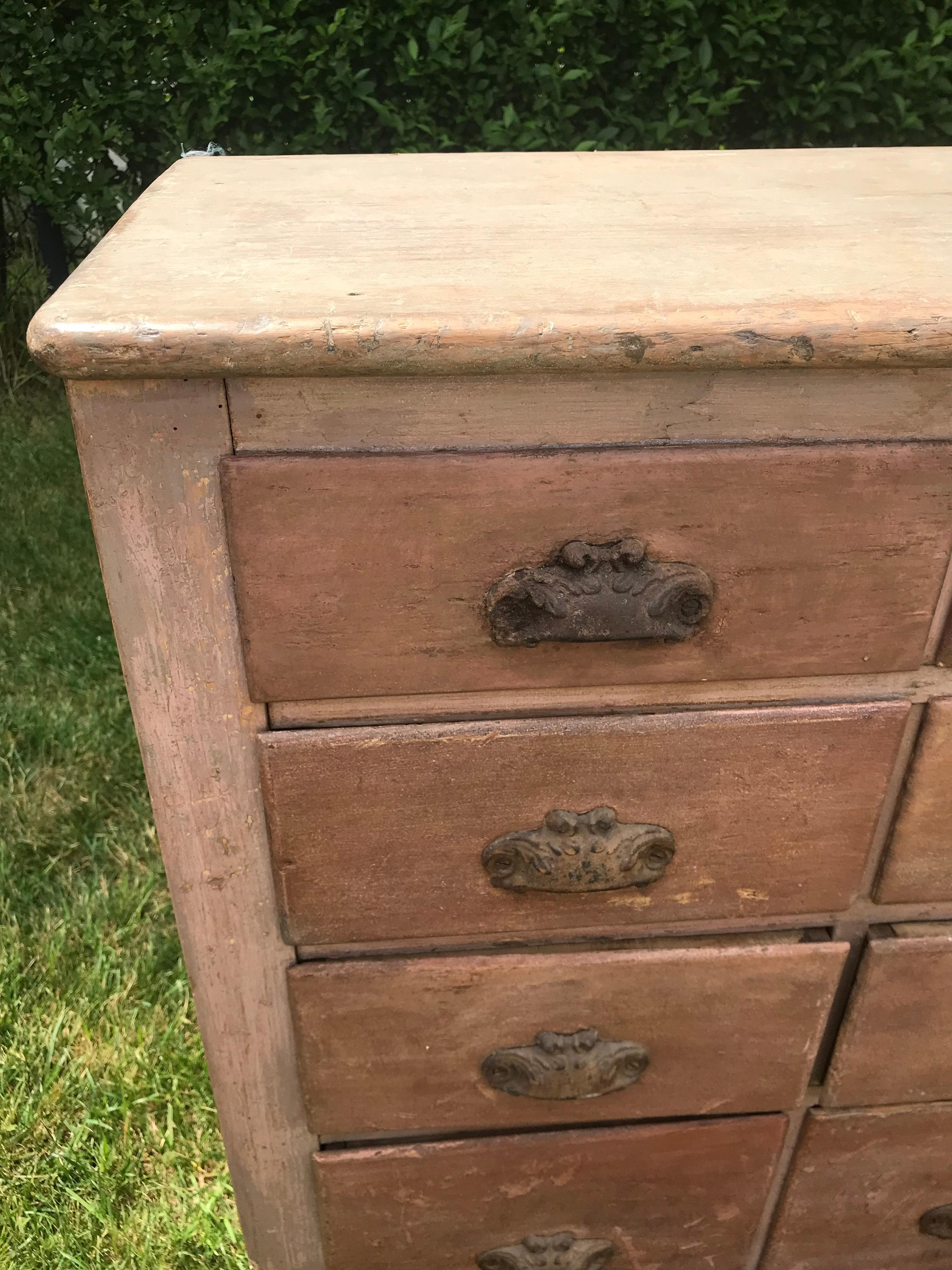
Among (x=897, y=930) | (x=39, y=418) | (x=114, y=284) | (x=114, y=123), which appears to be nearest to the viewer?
(x=114, y=284)

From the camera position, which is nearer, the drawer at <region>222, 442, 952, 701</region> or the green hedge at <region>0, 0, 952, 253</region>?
the drawer at <region>222, 442, 952, 701</region>

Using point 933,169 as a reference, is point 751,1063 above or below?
below

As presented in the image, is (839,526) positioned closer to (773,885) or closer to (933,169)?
(773,885)

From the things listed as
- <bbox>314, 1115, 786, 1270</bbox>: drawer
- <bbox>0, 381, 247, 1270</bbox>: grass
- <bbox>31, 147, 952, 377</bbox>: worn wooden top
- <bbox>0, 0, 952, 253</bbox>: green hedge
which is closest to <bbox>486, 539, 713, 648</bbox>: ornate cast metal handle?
<bbox>31, 147, 952, 377</bbox>: worn wooden top

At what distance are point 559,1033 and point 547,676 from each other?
350 mm

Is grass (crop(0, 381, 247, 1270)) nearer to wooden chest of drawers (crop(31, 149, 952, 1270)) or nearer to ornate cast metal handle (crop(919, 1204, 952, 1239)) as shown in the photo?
wooden chest of drawers (crop(31, 149, 952, 1270))

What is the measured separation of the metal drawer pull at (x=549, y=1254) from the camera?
36.3 inches

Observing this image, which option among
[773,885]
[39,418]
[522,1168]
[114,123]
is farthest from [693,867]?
[39,418]

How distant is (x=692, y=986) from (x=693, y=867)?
124 mm

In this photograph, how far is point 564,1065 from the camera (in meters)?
0.81

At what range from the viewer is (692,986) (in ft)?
2.59

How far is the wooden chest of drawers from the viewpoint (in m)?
0.55

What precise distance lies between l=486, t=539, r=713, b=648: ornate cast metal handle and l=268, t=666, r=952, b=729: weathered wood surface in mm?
60

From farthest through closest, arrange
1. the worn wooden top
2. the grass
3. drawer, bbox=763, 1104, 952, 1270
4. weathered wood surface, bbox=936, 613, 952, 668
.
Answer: the grass → drawer, bbox=763, 1104, 952, 1270 → weathered wood surface, bbox=936, 613, 952, 668 → the worn wooden top
